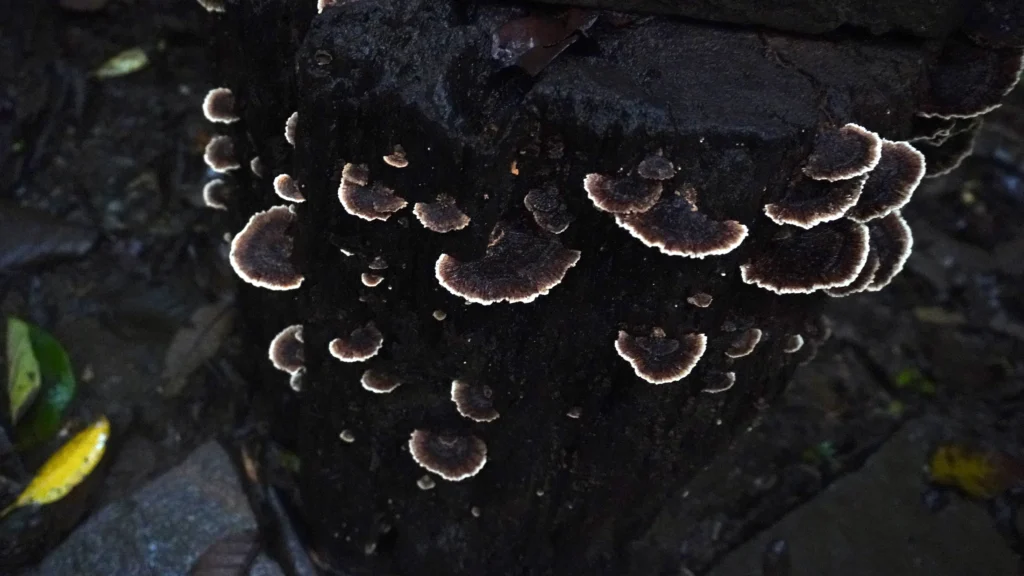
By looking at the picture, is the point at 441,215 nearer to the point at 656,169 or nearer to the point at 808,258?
the point at 656,169

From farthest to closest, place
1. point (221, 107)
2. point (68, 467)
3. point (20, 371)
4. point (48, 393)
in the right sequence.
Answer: point (48, 393)
point (20, 371)
point (68, 467)
point (221, 107)

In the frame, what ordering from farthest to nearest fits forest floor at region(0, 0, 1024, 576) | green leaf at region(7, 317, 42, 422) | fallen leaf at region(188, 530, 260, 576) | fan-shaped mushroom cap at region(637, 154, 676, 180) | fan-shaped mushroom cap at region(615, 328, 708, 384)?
forest floor at region(0, 0, 1024, 576) < green leaf at region(7, 317, 42, 422) < fallen leaf at region(188, 530, 260, 576) < fan-shaped mushroom cap at region(615, 328, 708, 384) < fan-shaped mushroom cap at region(637, 154, 676, 180)

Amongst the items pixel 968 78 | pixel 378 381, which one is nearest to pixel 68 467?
pixel 378 381

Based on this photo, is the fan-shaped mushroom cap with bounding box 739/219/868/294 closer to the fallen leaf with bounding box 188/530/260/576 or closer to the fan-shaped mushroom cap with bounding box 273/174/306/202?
the fan-shaped mushroom cap with bounding box 273/174/306/202

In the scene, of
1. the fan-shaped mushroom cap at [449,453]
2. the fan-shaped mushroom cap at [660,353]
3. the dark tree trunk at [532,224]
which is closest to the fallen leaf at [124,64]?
the dark tree trunk at [532,224]

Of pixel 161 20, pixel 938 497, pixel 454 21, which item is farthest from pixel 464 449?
pixel 161 20

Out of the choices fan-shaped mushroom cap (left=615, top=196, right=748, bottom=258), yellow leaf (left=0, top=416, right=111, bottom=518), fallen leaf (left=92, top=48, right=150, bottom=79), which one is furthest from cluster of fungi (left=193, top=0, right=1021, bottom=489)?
fallen leaf (left=92, top=48, right=150, bottom=79)
